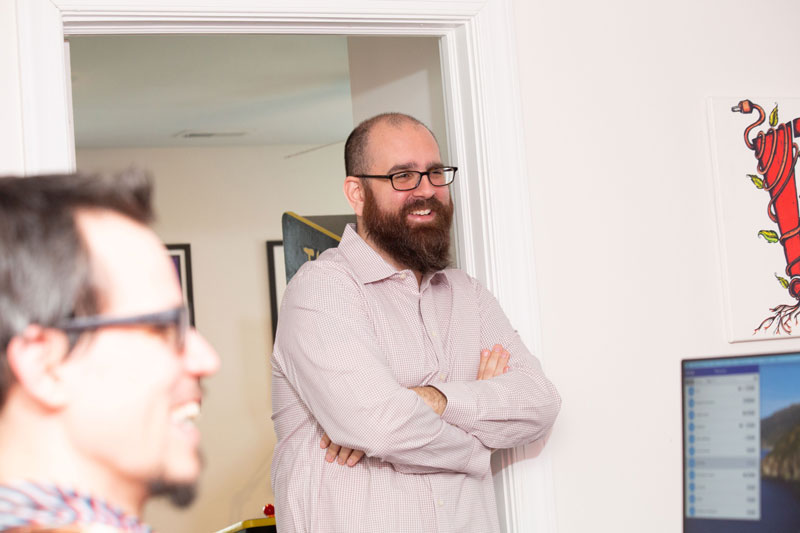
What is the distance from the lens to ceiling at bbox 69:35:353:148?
441 centimetres

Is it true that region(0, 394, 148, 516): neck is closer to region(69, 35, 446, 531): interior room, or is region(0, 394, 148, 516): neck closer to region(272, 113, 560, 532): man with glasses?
region(272, 113, 560, 532): man with glasses

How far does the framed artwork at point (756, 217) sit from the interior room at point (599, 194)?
0.06 ft

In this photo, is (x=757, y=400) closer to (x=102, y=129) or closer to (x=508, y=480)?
(x=508, y=480)

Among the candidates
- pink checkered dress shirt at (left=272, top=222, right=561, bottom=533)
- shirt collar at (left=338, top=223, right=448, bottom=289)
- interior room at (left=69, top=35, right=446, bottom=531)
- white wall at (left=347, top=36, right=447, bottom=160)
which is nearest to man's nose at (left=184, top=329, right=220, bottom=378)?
pink checkered dress shirt at (left=272, top=222, right=561, bottom=533)

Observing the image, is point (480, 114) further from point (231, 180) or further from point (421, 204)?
point (231, 180)

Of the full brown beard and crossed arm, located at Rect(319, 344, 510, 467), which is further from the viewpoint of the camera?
the full brown beard

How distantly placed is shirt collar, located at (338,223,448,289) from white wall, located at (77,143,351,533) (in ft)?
14.5

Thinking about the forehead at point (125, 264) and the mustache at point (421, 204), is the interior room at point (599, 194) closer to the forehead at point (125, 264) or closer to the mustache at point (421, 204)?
the mustache at point (421, 204)

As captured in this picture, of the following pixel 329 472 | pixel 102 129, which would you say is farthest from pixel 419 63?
pixel 102 129

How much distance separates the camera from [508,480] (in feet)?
8.00

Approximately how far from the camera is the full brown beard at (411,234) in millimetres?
2240

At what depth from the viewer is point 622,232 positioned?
260 centimetres

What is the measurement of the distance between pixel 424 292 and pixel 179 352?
5.40 feet

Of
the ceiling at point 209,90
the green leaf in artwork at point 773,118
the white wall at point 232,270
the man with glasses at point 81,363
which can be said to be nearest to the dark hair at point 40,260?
the man with glasses at point 81,363
